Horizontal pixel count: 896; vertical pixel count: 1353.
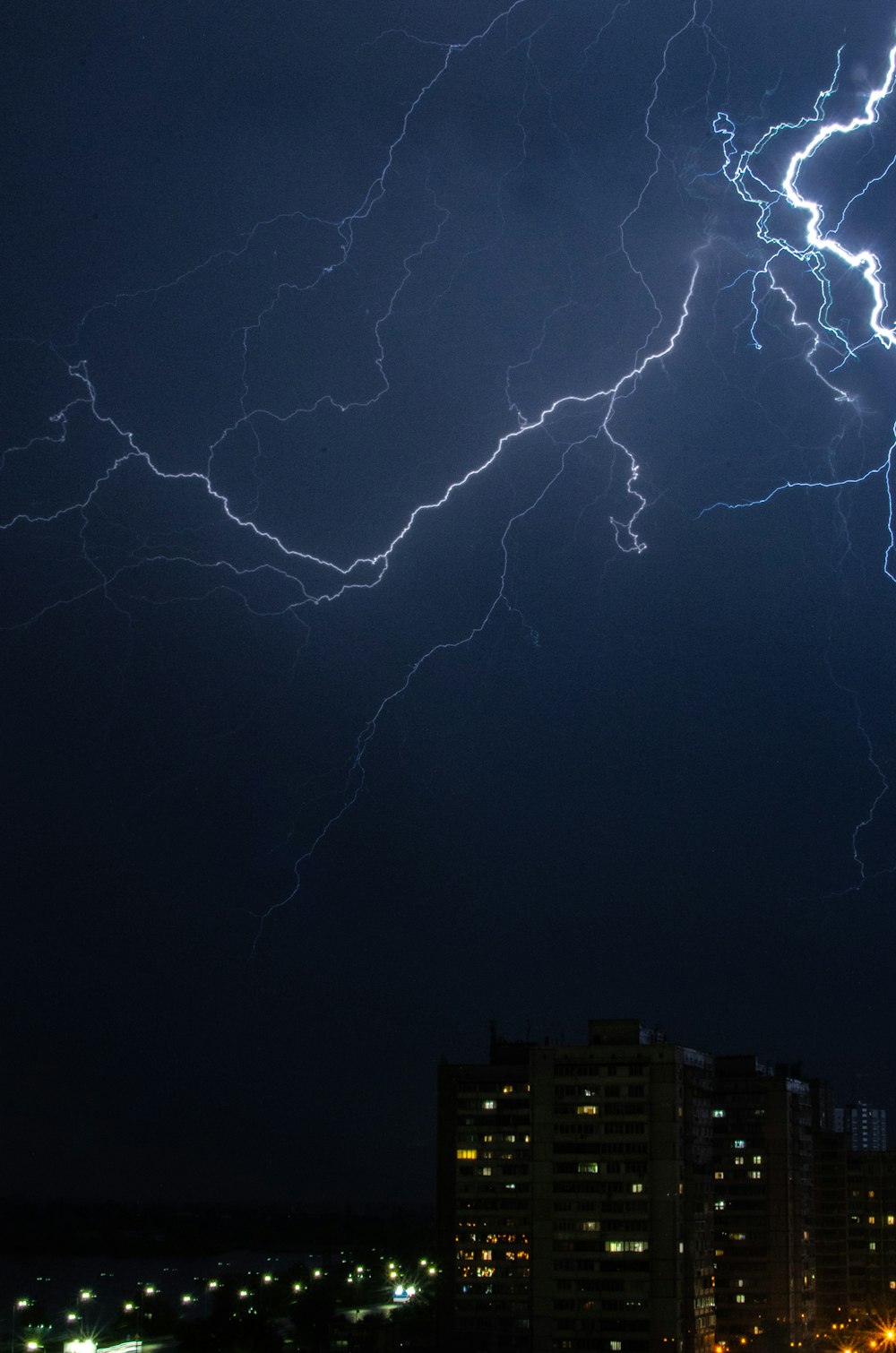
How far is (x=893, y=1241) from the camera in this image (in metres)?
57.8

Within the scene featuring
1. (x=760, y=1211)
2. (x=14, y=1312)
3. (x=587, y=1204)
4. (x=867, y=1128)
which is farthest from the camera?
(x=867, y=1128)

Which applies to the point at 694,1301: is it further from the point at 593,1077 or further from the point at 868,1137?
the point at 868,1137

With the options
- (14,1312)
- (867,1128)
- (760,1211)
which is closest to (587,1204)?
(760,1211)

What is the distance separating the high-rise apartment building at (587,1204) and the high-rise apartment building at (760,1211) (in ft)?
19.7

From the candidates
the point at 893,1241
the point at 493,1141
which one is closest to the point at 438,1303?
the point at 493,1141

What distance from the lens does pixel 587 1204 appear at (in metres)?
39.5

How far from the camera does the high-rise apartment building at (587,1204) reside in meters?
38.4

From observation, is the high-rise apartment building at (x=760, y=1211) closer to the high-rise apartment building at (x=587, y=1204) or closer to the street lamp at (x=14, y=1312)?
the high-rise apartment building at (x=587, y=1204)

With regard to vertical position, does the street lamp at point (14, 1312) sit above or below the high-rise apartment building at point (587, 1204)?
below

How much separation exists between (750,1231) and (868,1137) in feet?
137

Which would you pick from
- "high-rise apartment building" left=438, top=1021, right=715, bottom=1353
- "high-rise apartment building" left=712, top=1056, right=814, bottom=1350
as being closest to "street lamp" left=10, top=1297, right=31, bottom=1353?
"high-rise apartment building" left=438, top=1021, right=715, bottom=1353

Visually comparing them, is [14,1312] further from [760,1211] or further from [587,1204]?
[760,1211]

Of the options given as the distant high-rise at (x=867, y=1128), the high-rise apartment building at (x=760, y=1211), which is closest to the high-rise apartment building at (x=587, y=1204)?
the high-rise apartment building at (x=760, y=1211)

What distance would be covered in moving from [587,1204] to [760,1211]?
36.2 ft
